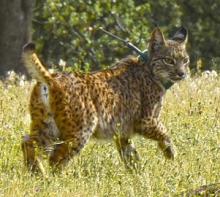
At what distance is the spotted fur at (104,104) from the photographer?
9461mm

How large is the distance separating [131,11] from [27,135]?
1313 cm

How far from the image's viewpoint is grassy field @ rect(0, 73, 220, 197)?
857 cm

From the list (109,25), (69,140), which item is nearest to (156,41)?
(69,140)

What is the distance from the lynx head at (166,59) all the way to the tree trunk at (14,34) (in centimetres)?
792

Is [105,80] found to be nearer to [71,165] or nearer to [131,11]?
[71,165]

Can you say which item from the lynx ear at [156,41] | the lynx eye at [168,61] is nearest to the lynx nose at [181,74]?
the lynx eye at [168,61]

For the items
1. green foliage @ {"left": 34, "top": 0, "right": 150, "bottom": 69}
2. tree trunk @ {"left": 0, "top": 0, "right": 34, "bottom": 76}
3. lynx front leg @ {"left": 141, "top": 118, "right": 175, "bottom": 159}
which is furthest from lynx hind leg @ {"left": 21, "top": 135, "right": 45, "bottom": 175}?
green foliage @ {"left": 34, "top": 0, "right": 150, "bottom": 69}

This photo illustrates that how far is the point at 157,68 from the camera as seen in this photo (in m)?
10.8

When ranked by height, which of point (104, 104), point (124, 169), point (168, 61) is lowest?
point (124, 169)

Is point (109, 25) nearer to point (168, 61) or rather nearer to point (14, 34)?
point (14, 34)

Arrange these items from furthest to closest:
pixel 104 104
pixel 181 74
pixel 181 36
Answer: pixel 181 36 → pixel 181 74 → pixel 104 104

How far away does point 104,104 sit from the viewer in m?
9.95

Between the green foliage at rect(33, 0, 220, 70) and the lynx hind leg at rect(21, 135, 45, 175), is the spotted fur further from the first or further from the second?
the green foliage at rect(33, 0, 220, 70)

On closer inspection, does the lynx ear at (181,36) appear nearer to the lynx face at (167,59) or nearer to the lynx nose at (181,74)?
the lynx face at (167,59)
